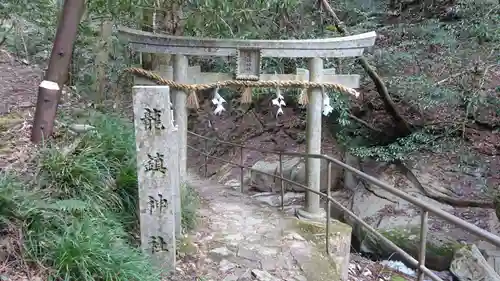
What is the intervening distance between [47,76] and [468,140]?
6.96 metres

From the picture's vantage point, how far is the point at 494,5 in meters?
7.20

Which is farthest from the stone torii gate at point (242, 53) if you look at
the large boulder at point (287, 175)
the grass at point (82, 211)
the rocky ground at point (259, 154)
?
the large boulder at point (287, 175)

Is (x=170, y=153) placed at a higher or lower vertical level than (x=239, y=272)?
higher

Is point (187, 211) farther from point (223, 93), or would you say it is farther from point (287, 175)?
point (223, 93)

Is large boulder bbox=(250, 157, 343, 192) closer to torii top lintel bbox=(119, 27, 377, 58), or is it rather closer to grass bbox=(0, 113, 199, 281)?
torii top lintel bbox=(119, 27, 377, 58)

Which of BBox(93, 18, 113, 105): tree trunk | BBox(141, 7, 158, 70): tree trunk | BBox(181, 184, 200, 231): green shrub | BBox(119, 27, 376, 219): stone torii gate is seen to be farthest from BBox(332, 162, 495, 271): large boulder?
BBox(93, 18, 113, 105): tree trunk

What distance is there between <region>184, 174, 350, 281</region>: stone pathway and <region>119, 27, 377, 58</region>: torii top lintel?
1.80 metres

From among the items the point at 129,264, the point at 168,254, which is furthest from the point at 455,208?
the point at 129,264

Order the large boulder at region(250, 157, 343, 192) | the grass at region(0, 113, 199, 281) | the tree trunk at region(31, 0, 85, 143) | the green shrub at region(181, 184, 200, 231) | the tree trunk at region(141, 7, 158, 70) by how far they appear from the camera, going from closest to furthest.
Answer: the grass at region(0, 113, 199, 281), the tree trunk at region(31, 0, 85, 143), the green shrub at region(181, 184, 200, 231), the tree trunk at region(141, 7, 158, 70), the large boulder at region(250, 157, 343, 192)

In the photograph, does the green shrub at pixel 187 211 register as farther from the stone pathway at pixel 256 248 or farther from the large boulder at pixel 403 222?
the large boulder at pixel 403 222

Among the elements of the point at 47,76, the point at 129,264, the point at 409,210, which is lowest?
the point at 409,210

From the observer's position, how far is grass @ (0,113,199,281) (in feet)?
9.26

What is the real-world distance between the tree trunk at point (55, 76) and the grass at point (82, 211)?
186 millimetres

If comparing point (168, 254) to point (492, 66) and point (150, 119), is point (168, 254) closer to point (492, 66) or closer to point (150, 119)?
point (150, 119)
